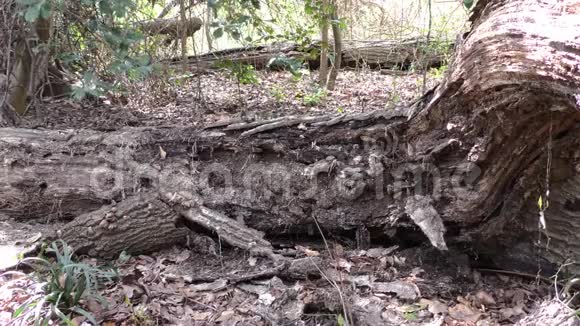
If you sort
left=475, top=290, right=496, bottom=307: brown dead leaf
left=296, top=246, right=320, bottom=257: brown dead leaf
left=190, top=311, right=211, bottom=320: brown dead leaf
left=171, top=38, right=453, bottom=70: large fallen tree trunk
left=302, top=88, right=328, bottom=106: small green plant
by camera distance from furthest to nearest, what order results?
left=171, top=38, right=453, bottom=70: large fallen tree trunk
left=302, top=88, right=328, bottom=106: small green plant
left=296, top=246, right=320, bottom=257: brown dead leaf
left=475, top=290, right=496, bottom=307: brown dead leaf
left=190, top=311, right=211, bottom=320: brown dead leaf

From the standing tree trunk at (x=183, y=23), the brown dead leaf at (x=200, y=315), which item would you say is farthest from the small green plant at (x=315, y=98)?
the brown dead leaf at (x=200, y=315)

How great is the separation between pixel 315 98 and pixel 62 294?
389 centimetres

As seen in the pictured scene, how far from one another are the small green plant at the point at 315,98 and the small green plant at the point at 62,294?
350 centimetres

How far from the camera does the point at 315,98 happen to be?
5.66 m

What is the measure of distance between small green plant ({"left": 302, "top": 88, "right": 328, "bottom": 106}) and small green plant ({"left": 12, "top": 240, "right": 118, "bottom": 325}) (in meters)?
3.50

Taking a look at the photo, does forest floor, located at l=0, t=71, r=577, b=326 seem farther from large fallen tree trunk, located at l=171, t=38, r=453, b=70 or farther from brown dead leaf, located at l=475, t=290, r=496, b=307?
large fallen tree trunk, located at l=171, t=38, r=453, b=70

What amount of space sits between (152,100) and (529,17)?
174 inches

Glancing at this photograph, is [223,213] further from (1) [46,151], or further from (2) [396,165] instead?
(1) [46,151]

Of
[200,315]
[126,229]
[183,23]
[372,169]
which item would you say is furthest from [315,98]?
[200,315]

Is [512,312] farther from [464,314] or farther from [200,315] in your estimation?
[200,315]

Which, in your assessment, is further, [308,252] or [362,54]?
[362,54]

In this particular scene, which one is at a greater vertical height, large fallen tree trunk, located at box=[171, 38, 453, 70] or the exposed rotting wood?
large fallen tree trunk, located at box=[171, 38, 453, 70]

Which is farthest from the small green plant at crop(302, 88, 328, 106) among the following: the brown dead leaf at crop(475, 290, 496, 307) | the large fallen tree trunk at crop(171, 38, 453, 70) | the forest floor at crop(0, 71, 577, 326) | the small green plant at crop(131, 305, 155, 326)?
the small green plant at crop(131, 305, 155, 326)

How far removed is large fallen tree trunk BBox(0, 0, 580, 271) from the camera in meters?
2.20
